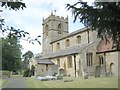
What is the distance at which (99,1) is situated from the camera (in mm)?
13609

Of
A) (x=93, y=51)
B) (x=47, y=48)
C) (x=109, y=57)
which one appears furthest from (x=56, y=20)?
(x=109, y=57)

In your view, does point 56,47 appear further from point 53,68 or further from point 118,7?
point 118,7

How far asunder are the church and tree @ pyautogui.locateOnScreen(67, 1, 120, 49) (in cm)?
2048

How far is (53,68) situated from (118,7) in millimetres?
40042

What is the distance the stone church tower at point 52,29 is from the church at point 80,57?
286 mm

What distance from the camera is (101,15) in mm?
13602

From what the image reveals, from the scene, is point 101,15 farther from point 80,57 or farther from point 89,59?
point 89,59

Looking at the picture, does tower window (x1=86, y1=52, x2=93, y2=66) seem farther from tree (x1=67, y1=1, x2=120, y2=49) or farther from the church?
tree (x1=67, y1=1, x2=120, y2=49)

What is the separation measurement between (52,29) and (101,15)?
51.0m

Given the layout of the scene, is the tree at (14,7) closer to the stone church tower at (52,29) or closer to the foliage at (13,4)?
the foliage at (13,4)

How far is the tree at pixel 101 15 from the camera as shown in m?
13.3

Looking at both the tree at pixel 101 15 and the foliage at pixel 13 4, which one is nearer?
the foliage at pixel 13 4

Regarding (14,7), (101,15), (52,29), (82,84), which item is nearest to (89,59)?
(82,84)

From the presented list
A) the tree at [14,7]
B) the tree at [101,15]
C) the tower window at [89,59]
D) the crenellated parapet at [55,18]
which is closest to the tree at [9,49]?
the tree at [14,7]
